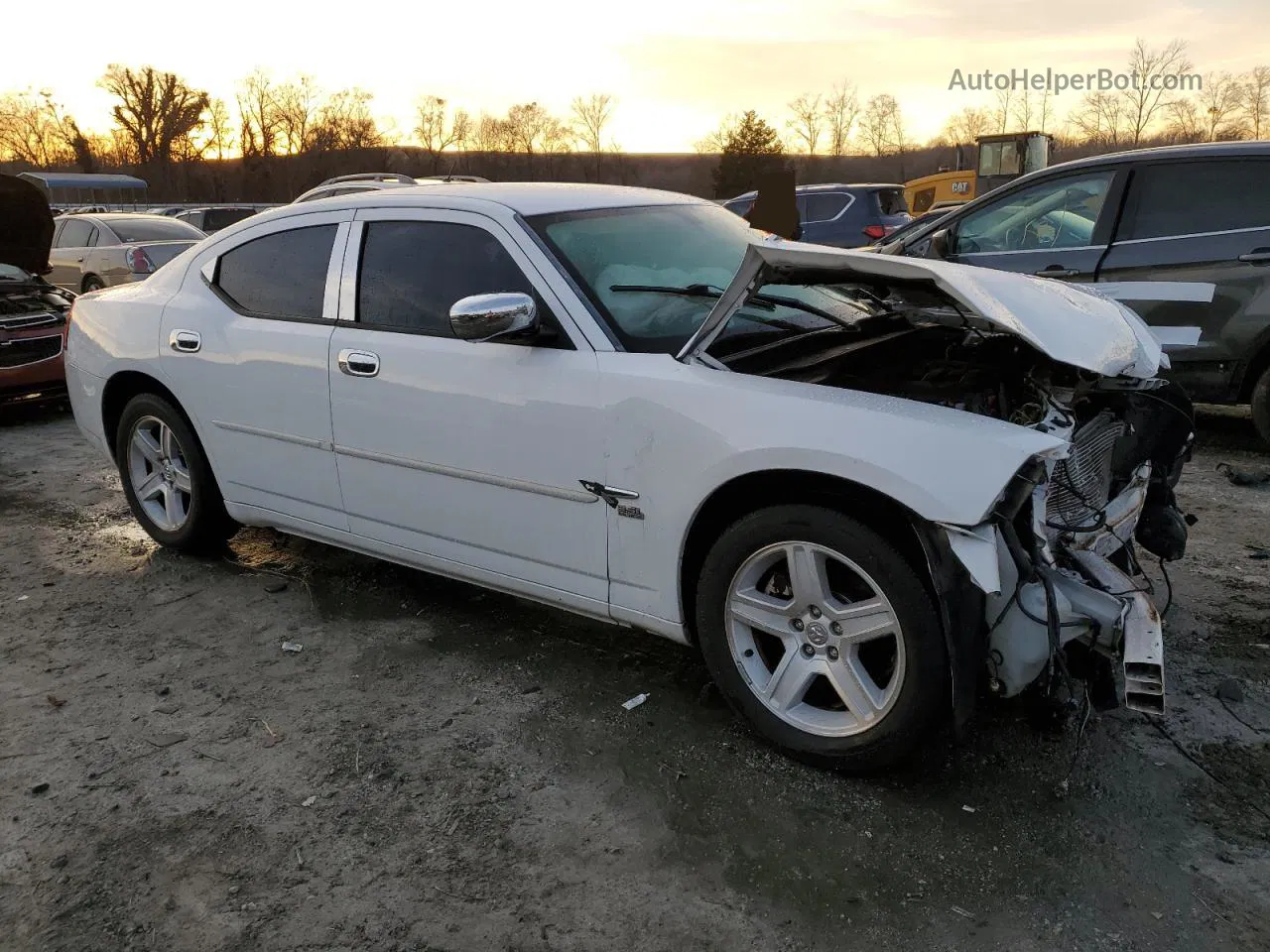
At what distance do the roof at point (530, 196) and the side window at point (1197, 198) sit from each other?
11.0 ft

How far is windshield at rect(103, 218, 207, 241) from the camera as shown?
13.6 meters

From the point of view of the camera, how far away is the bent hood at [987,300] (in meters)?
2.71

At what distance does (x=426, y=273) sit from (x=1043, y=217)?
A: 444 cm

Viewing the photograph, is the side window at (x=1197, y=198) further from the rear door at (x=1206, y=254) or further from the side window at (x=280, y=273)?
the side window at (x=280, y=273)

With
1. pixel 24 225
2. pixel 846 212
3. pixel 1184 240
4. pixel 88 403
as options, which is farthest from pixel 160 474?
pixel 846 212

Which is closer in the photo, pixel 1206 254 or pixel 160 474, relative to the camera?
pixel 160 474

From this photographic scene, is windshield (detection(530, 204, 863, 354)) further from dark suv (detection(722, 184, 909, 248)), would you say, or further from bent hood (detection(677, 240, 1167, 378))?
dark suv (detection(722, 184, 909, 248))

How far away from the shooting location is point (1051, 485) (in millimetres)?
2869

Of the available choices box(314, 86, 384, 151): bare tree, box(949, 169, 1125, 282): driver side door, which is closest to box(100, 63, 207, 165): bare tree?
box(314, 86, 384, 151): bare tree

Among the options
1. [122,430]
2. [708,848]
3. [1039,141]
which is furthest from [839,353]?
[1039,141]

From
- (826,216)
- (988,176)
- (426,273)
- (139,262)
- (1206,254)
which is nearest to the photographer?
(426,273)

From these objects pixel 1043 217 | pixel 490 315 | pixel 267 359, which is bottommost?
pixel 267 359

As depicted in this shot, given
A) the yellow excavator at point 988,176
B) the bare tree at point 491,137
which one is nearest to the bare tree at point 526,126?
the bare tree at point 491,137

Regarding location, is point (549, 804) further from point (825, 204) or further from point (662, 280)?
point (825, 204)
